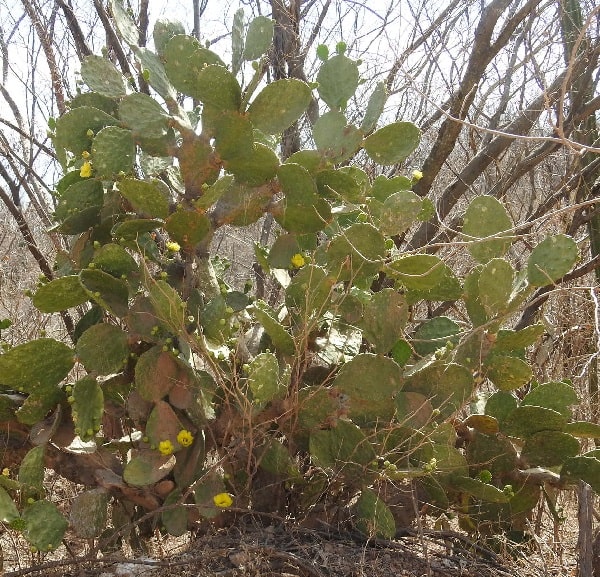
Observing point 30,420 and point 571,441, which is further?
point 571,441

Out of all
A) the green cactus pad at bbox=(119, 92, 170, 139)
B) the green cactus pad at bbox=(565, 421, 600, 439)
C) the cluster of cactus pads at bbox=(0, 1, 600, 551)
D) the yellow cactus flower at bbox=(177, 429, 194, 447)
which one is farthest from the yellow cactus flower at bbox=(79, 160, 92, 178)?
the green cactus pad at bbox=(565, 421, 600, 439)

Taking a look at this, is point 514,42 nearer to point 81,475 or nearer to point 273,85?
point 273,85

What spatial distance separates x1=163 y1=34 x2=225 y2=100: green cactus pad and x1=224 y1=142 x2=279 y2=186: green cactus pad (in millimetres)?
201

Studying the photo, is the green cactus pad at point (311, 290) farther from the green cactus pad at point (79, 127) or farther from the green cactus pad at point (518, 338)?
the green cactus pad at point (79, 127)

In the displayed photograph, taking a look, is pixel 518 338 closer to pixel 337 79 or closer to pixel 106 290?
pixel 337 79

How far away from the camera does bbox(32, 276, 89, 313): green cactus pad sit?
1890 millimetres

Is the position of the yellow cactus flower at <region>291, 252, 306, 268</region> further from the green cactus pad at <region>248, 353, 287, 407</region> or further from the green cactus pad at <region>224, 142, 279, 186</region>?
the green cactus pad at <region>248, 353, 287, 407</region>

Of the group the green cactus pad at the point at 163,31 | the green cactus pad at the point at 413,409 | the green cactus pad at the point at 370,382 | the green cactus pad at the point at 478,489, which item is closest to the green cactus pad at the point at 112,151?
the green cactus pad at the point at 163,31

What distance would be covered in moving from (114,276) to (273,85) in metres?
0.67

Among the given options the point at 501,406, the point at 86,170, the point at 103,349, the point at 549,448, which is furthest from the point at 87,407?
the point at 549,448

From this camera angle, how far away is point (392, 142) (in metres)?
2.17

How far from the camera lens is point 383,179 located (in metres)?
2.36

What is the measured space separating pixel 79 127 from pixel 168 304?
569 mm

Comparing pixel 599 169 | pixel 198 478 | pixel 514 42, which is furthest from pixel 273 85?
pixel 514 42
